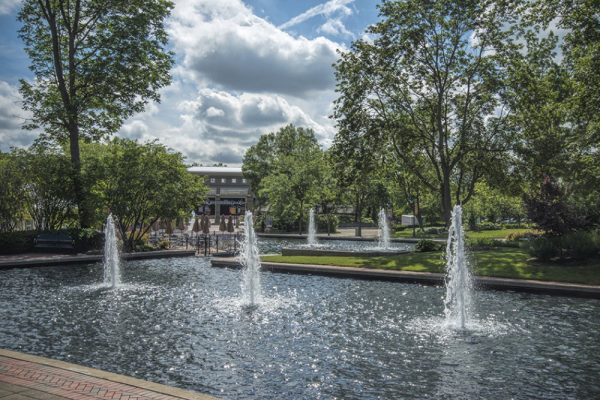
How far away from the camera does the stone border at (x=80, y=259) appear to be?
2215 centimetres

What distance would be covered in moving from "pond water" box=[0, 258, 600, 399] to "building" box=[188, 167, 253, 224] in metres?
84.8

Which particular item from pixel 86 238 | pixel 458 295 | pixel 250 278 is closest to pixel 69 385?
pixel 250 278

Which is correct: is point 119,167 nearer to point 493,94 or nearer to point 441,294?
point 441,294

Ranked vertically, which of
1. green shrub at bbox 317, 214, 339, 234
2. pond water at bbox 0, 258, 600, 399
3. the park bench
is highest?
green shrub at bbox 317, 214, 339, 234

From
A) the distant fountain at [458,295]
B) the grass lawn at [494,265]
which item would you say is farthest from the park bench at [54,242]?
the distant fountain at [458,295]

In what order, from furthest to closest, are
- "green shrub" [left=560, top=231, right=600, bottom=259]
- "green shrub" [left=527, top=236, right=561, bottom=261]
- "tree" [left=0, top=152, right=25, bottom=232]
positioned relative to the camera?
"tree" [left=0, top=152, right=25, bottom=232] → "green shrub" [left=527, top=236, right=561, bottom=261] → "green shrub" [left=560, top=231, right=600, bottom=259]

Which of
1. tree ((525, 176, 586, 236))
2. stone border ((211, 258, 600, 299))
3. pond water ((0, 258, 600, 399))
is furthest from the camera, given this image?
tree ((525, 176, 586, 236))

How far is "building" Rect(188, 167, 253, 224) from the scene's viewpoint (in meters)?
104

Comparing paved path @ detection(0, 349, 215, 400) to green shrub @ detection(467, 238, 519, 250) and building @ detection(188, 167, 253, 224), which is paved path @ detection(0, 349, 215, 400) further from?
building @ detection(188, 167, 253, 224)

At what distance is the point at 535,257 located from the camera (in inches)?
835

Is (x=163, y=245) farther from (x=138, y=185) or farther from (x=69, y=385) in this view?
(x=69, y=385)

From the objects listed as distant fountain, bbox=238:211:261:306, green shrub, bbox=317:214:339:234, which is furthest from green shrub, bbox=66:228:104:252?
green shrub, bbox=317:214:339:234

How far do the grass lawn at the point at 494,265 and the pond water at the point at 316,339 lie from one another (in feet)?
7.77

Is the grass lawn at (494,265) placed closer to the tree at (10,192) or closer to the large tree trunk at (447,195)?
the large tree trunk at (447,195)
